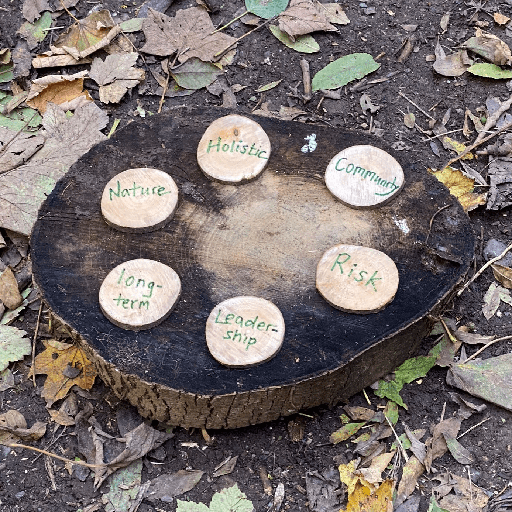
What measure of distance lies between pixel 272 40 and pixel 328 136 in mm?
1306

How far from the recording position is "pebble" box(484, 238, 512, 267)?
3.04m

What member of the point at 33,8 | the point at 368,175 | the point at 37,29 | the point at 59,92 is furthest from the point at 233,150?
the point at 33,8

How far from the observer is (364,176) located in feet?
8.68

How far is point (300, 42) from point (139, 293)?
209 centimetres

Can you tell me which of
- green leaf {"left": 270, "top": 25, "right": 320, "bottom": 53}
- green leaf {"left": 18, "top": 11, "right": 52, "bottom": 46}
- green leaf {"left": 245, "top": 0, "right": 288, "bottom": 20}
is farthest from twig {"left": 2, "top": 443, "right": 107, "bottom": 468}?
green leaf {"left": 245, "top": 0, "right": 288, "bottom": 20}

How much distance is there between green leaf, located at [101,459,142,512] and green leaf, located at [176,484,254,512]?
0.18 metres

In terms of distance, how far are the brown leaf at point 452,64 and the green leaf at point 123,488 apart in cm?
261

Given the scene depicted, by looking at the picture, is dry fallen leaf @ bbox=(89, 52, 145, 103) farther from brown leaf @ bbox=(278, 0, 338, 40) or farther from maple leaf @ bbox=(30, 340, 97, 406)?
maple leaf @ bbox=(30, 340, 97, 406)

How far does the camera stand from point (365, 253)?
2443 millimetres

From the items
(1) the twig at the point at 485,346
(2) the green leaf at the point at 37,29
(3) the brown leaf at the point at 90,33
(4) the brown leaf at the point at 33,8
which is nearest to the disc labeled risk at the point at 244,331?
(1) the twig at the point at 485,346

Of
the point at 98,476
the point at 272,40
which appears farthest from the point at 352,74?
the point at 98,476

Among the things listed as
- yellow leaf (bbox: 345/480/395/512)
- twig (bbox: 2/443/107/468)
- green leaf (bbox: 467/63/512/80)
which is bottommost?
yellow leaf (bbox: 345/480/395/512)

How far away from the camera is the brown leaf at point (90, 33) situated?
380 cm

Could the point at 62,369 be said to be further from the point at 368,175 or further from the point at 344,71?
the point at 344,71
